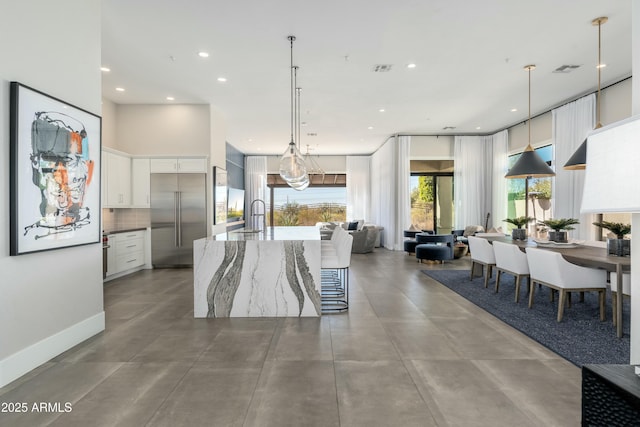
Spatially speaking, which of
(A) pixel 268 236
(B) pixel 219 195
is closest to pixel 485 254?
(A) pixel 268 236

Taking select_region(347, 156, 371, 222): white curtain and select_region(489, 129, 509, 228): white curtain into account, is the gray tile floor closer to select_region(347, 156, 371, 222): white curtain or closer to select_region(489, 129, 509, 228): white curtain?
select_region(489, 129, 509, 228): white curtain

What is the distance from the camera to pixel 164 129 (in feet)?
22.2

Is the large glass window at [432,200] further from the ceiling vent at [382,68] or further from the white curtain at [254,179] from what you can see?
the ceiling vent at [382,68]

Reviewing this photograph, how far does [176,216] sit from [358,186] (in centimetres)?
719

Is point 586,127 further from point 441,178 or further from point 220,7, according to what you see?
point 220,7

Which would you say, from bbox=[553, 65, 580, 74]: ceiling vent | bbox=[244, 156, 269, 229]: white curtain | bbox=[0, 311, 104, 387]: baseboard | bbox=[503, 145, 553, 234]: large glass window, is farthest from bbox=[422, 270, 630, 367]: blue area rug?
bbox=[244, 156, 269, 229]: white curtain

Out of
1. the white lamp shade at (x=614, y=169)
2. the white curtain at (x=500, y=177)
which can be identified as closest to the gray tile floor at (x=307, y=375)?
the white lamp shade at (x=614, y=169)

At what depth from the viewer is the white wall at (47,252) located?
7.64 ft

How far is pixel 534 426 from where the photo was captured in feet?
6.06

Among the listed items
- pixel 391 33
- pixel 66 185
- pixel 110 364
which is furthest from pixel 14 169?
pixel 391 33

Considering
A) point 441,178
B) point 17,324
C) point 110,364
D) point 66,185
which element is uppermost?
point 441,178

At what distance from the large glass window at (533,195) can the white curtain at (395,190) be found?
2.58 m

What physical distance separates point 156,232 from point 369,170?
311 inches

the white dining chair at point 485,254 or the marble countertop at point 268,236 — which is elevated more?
the marble countertop at point 268,236
